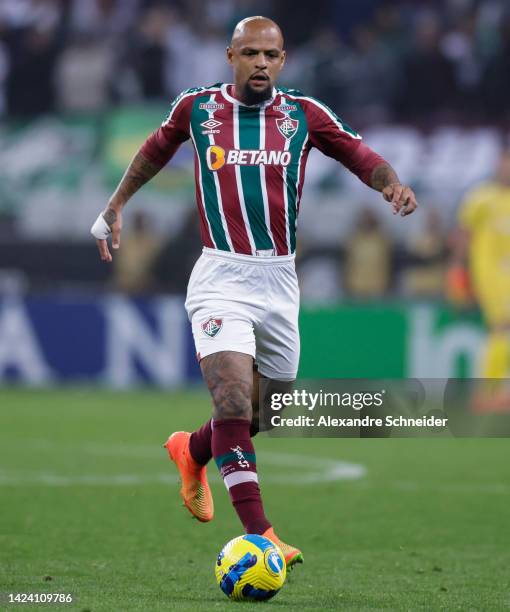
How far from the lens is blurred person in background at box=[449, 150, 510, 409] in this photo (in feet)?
45.7

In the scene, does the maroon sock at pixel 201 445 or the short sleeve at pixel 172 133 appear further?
the maroon sock at pixel 201 445

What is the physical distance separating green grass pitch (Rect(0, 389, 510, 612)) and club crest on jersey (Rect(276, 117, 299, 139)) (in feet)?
5.74

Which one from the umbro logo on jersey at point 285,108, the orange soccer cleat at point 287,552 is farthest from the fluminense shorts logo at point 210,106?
the orange soccer cleat at point 287,552

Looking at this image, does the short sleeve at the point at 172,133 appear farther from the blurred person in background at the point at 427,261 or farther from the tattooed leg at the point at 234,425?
the blurred person in background at the point at 427,261

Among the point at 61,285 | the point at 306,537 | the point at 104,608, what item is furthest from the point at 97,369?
the point at 104,608

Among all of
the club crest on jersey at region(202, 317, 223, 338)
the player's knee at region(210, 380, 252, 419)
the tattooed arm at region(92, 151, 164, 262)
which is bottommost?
the player's knee at region(210, 380, 252, 419)

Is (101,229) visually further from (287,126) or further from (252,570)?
(252,570)

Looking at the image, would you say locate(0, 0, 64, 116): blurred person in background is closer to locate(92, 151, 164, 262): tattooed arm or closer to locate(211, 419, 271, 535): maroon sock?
locate(92, 151, 164, 262): tattooed arm

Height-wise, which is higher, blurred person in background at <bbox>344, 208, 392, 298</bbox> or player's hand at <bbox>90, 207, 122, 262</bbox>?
player's hand at <bbox>90, 207, 122, 262</bbox>

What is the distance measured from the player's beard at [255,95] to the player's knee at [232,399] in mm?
1140

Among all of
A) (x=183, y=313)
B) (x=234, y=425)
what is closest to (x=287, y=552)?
(x=234, y=425)

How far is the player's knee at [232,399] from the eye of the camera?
5109 mm

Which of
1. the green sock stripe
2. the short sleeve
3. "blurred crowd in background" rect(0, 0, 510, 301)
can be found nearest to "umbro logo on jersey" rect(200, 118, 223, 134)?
the short sleeve

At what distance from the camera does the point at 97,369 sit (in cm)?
1531
